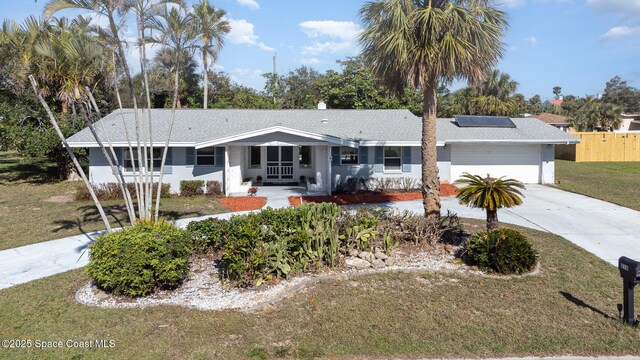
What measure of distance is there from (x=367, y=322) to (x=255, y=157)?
626 inches

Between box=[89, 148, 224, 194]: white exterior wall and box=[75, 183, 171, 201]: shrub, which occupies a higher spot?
box=[89, 148, 224, 194]: white exterior wall

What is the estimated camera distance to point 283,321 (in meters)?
6.33

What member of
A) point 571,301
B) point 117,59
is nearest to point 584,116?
point 571,301

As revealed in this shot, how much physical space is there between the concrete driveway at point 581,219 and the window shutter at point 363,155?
3.76 m

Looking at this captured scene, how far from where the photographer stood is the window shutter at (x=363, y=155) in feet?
63.5

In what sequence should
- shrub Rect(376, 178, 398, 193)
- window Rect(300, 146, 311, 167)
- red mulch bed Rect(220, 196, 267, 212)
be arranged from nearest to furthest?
1. red mulch bed Rect(220, 196, 267, 212)
2. shrub Rect(376, 178, 398, 193)
3. window Rect(300, 146, 311, 167)

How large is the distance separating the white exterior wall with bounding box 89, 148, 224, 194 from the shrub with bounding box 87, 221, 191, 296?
1147 cm

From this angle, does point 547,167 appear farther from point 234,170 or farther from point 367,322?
point 367,322

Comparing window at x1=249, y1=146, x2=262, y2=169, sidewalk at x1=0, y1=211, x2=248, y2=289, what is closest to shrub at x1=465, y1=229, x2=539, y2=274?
sidewalk at x1=0, y1=211, x2=248, y2=289

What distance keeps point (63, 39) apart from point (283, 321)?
6.64 meters

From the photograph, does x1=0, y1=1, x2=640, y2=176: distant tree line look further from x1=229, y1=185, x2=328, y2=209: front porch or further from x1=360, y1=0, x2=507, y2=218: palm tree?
x1=229, y1=185, x2=328, y2=209: front porch

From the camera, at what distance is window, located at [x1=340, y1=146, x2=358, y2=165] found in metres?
19.5

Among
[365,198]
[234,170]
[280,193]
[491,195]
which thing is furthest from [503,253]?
[234,170]

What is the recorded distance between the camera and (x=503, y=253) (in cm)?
823
